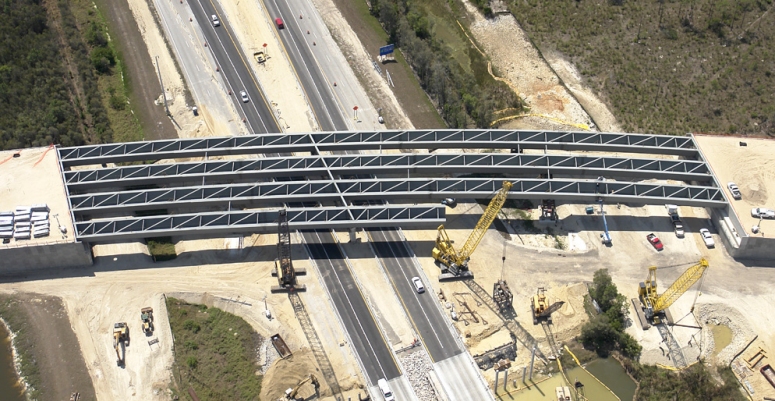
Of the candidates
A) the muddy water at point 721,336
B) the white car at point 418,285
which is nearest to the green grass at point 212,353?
the white car at point 418,285

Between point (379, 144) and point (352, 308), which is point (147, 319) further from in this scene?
point (379, 144)

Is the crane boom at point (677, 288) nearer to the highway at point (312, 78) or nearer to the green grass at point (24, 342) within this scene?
the highway at point (312, 78)

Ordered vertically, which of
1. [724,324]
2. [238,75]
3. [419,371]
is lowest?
[724,324]

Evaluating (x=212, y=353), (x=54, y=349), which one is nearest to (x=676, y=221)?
(x=212, y=353)

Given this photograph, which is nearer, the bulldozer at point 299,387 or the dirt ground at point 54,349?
the bulldozer at point 299,387

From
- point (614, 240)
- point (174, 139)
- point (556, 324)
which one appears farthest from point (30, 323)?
point (614, 240)

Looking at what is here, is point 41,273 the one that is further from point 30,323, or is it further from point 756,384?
point 756,384
